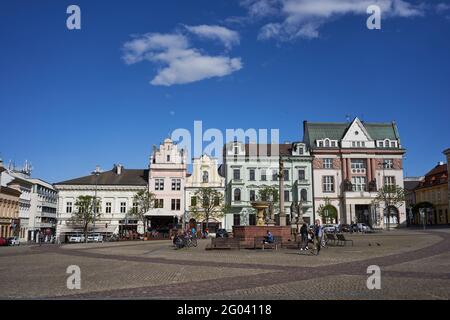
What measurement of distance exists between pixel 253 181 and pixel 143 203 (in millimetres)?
17058

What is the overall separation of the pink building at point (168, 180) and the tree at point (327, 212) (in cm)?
2016

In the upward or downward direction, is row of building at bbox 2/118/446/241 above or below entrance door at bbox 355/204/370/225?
above

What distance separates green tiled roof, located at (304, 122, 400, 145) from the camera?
6800 cm

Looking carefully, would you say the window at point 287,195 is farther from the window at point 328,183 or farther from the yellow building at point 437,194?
the yellow building at point 437,194

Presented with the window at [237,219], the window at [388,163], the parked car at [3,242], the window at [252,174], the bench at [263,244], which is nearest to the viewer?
the bench at [263,244]

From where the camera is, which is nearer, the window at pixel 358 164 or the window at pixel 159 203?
the window at pixel 159 203

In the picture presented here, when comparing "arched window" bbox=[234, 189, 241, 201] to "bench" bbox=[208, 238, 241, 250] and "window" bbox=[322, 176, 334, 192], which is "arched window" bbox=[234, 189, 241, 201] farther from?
"bench" bbox=[208, 238, 241, 250]

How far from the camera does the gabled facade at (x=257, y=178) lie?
62656 mm

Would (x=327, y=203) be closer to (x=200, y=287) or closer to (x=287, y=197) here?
(x=287, y=197)

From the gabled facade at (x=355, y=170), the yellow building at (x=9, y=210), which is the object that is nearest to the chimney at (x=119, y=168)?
the yellow building at (x=9, y=210)

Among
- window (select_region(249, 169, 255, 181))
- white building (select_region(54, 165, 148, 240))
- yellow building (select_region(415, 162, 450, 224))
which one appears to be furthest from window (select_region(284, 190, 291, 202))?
yellow building (select_region(415, 162, 450, 224))

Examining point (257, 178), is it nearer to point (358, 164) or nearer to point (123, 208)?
point (358, 164)

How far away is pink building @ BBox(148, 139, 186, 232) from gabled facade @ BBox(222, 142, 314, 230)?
700 centimetres

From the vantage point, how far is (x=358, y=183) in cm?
6444
